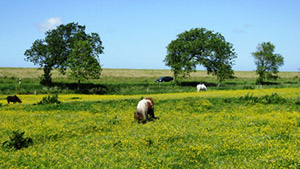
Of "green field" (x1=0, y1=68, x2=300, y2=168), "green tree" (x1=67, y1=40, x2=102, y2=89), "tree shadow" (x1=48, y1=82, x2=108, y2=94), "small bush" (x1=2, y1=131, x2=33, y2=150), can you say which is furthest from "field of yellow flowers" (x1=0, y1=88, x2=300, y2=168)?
"green tree" (x1=67, y1=40, x2=102, y2=89)

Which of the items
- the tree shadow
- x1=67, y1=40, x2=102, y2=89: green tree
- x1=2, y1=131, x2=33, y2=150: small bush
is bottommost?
x1=2, y1=131, x2=33, y2=150: small bush

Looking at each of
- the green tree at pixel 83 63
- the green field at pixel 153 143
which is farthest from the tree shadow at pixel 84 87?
the green field at pixel 153 143

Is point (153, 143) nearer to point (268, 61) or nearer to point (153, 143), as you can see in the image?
point (153, 143)

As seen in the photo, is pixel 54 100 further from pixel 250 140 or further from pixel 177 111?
pixel 250 140

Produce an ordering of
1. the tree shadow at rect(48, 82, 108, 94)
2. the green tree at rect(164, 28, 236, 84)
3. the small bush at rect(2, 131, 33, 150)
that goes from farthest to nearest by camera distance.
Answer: the green tree at rect(164, 28, 236, 84)
the tree shadow at rect(48, 82, 108, 94)
the small bush at rect(2, 131, 33, 150)

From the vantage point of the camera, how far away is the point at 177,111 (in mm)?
31875

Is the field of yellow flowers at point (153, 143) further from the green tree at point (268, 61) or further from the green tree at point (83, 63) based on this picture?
the green tree at point (268, 61)

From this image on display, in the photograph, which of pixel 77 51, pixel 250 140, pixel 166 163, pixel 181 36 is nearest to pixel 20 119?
pixel 166 163

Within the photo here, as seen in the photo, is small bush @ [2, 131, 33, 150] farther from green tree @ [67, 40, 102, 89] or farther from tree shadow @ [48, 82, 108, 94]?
green tree @ [67, 40, 102, 89]

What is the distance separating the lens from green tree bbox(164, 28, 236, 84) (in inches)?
2965

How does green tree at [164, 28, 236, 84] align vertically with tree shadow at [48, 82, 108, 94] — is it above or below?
above

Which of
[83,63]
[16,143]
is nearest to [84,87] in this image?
[83,63]

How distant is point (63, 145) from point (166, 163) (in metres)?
7.23

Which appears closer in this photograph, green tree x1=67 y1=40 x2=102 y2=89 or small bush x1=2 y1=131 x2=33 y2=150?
small bush x1=2 y1=131 x2=33 y2=150
